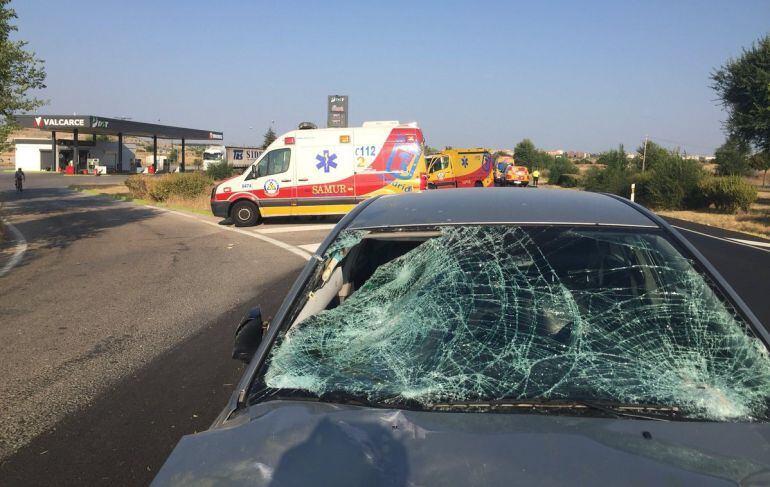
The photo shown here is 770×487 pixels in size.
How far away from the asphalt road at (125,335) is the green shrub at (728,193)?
12674 mm

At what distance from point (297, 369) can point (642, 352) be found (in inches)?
52.2

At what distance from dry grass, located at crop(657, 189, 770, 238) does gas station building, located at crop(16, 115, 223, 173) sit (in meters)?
47.8

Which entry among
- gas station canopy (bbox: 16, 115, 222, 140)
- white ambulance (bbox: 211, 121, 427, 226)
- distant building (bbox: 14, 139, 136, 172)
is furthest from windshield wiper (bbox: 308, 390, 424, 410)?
distant building (bbox: 14, 139, 136, 172)

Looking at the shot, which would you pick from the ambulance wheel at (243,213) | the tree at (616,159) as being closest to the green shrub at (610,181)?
the tree at (616,159)

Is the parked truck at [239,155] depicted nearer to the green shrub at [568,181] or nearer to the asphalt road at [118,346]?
the green shrub at [568,181]

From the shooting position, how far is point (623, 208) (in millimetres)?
2928

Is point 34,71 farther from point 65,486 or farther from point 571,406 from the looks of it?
point 571,406

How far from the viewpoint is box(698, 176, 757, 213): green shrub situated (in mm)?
25750

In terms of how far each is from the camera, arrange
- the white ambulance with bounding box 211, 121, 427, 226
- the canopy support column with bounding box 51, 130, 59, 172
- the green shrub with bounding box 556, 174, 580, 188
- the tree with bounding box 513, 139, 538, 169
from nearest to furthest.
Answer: the white ambulance with bounding box 211, 121, 427, 226 < the green shrub with bounding box 556, 174, 580, 188 < the canopy support column with bounding box 51, 130, 59, 172 < the tree with bounding box 513, 139, 538, 169

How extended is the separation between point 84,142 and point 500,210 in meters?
69.7

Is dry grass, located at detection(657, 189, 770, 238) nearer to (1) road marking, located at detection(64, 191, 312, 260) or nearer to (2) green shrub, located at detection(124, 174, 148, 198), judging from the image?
(1) road marking, located at detection(64, 191, 312, 260)

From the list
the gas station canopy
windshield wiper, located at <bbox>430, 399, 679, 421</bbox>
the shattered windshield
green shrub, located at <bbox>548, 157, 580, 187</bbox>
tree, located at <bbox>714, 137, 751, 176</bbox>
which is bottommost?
windshield wiper, located at <bbox>430, 399, 679, 421</bbox>

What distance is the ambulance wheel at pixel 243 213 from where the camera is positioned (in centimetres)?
1755

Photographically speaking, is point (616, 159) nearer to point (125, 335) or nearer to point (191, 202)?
point (191, 202)
